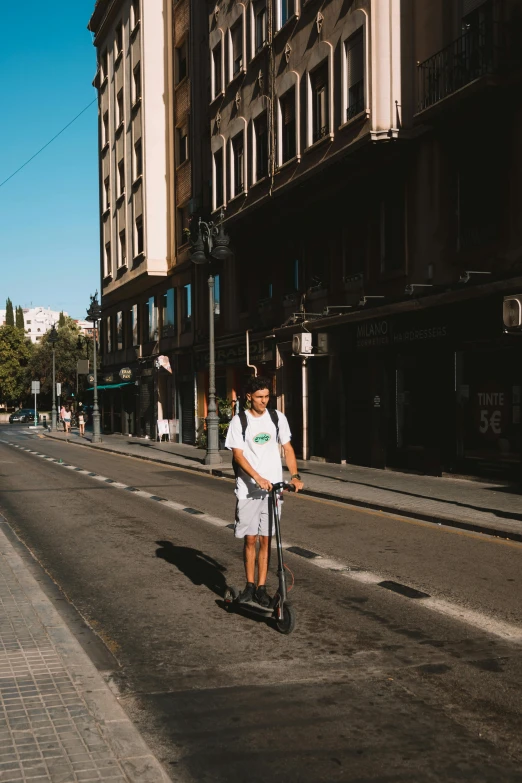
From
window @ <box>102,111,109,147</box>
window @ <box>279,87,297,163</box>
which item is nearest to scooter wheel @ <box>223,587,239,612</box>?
window @ <box>279,87,297,163</box>

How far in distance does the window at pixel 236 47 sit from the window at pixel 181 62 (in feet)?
22.4

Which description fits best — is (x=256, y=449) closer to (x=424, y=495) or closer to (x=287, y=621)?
(x=287, y=621)

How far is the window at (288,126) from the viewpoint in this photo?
23859mm

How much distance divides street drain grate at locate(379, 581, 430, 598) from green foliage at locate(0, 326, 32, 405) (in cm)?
10057

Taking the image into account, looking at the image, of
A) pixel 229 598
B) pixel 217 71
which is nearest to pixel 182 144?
pixel 217 71

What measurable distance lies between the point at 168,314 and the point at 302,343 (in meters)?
15.5

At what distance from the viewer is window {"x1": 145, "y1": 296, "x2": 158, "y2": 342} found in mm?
39594

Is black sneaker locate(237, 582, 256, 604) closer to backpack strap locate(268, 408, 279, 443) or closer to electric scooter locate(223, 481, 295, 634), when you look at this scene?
electric scooter locate(223, 481, 295, 634)

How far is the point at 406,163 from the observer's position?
62.6ft

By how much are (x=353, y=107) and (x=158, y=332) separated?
20562mm

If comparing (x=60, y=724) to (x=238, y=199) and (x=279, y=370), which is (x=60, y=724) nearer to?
(x=279, y=370)

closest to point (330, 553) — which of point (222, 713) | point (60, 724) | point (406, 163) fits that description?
point (222, 713)

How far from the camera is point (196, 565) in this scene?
29.7 ft

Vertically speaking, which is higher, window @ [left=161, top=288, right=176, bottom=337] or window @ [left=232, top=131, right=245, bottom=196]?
window @ [left=232, top=131, right=245, bottom=196]
